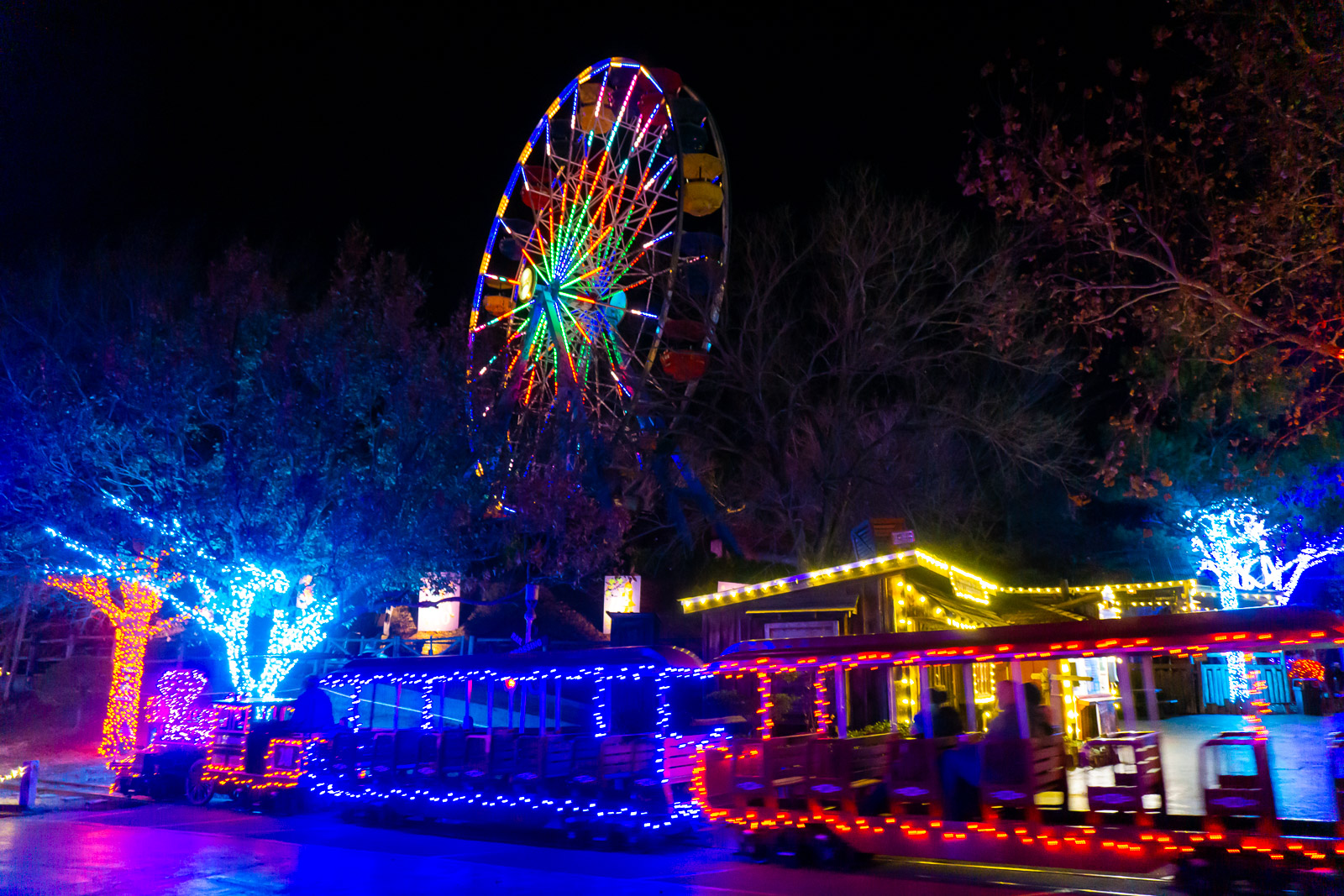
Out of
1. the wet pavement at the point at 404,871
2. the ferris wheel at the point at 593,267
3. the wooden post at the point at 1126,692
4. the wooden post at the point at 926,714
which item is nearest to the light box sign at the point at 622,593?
the ferris wheel at the point at 593,267

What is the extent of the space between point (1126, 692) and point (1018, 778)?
1.17 metres

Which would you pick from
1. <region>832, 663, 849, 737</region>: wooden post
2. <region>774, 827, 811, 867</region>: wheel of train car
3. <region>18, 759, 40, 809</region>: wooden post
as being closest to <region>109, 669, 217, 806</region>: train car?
<region>18, 759, 40, 809</region>: wooden post

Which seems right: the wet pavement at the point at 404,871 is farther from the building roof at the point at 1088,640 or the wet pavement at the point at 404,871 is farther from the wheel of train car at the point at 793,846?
the building roof at the point at 1088,640

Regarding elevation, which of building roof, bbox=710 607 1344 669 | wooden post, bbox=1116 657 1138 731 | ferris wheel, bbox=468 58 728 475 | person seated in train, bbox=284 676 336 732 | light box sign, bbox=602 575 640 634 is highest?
ferris wheel, bbox=468 58 728 475

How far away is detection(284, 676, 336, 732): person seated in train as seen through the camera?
14133mm

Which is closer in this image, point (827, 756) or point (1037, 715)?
point (1037, 715)

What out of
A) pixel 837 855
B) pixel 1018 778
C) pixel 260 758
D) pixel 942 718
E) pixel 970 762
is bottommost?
pixel 837 855

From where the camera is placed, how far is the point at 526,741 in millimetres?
11562

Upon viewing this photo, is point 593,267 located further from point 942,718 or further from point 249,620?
point 942,718

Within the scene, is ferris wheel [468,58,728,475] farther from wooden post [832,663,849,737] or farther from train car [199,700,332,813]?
wooden post [832,663,849,737]

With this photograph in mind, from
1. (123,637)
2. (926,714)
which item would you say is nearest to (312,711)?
(123,637)

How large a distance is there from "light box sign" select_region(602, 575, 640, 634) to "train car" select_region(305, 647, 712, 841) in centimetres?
1794

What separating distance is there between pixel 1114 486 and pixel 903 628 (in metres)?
12.9

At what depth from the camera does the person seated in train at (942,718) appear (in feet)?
28.7
